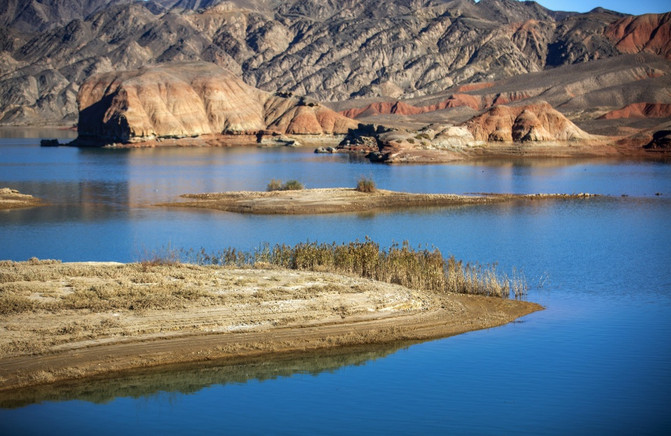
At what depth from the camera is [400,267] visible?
24812mm

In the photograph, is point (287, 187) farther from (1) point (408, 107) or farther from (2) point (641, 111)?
(1) point (408, 107)

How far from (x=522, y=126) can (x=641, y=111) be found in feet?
176

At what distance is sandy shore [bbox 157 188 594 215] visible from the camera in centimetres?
4722

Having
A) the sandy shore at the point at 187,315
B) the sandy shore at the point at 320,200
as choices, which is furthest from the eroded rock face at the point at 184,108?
the sandy shore at the point at 187,315

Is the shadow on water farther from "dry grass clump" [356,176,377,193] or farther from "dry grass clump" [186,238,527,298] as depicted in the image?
"dry grass clump" [356,176,377,193]

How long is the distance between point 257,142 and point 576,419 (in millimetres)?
127840

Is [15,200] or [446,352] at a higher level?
[15,200]

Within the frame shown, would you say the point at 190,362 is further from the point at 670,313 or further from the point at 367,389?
the point at 670,313

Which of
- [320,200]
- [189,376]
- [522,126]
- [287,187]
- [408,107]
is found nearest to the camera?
[189,376]

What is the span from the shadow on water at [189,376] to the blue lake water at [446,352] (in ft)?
0.16

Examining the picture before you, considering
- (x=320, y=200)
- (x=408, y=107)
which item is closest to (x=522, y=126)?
(x=320, y=200)

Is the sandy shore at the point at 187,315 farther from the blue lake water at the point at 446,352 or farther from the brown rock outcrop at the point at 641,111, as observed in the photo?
the brown rock outcrop at the point at 641,111

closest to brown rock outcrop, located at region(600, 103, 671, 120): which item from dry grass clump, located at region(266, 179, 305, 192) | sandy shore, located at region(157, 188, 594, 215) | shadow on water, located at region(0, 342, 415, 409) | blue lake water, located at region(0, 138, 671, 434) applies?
blue lake water, located at region(0, 138, 671, 434)

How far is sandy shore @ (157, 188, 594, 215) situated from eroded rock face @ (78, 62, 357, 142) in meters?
82.5
